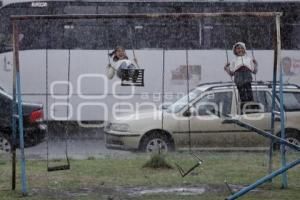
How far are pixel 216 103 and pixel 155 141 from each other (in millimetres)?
1482

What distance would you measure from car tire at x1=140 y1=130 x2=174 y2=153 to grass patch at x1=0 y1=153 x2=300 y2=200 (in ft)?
2.71

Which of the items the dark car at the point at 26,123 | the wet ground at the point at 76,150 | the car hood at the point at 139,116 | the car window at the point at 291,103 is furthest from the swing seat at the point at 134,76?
the car window at the point at 291,103

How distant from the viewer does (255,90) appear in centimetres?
1563

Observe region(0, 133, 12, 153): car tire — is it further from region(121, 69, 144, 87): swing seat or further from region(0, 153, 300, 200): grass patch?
region(121, 69, 144, 87): swing seat

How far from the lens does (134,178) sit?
38.4 ft

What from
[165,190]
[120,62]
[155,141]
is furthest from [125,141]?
[165,190]

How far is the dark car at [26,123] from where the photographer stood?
1549cm

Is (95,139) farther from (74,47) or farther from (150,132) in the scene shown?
(150,132)

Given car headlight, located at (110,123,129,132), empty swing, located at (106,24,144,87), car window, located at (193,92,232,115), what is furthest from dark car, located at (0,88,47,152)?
empty swing, located at (106,24,144,87)

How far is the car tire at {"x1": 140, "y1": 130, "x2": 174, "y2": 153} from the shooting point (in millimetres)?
15430

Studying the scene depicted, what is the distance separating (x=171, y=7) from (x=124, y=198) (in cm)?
1162

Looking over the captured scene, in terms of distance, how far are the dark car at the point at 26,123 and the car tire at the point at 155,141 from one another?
2122mm

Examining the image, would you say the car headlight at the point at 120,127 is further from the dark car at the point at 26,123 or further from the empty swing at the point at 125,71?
the empty swing at the point at 125,71

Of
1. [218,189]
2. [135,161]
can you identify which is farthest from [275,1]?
→ [218,189]
